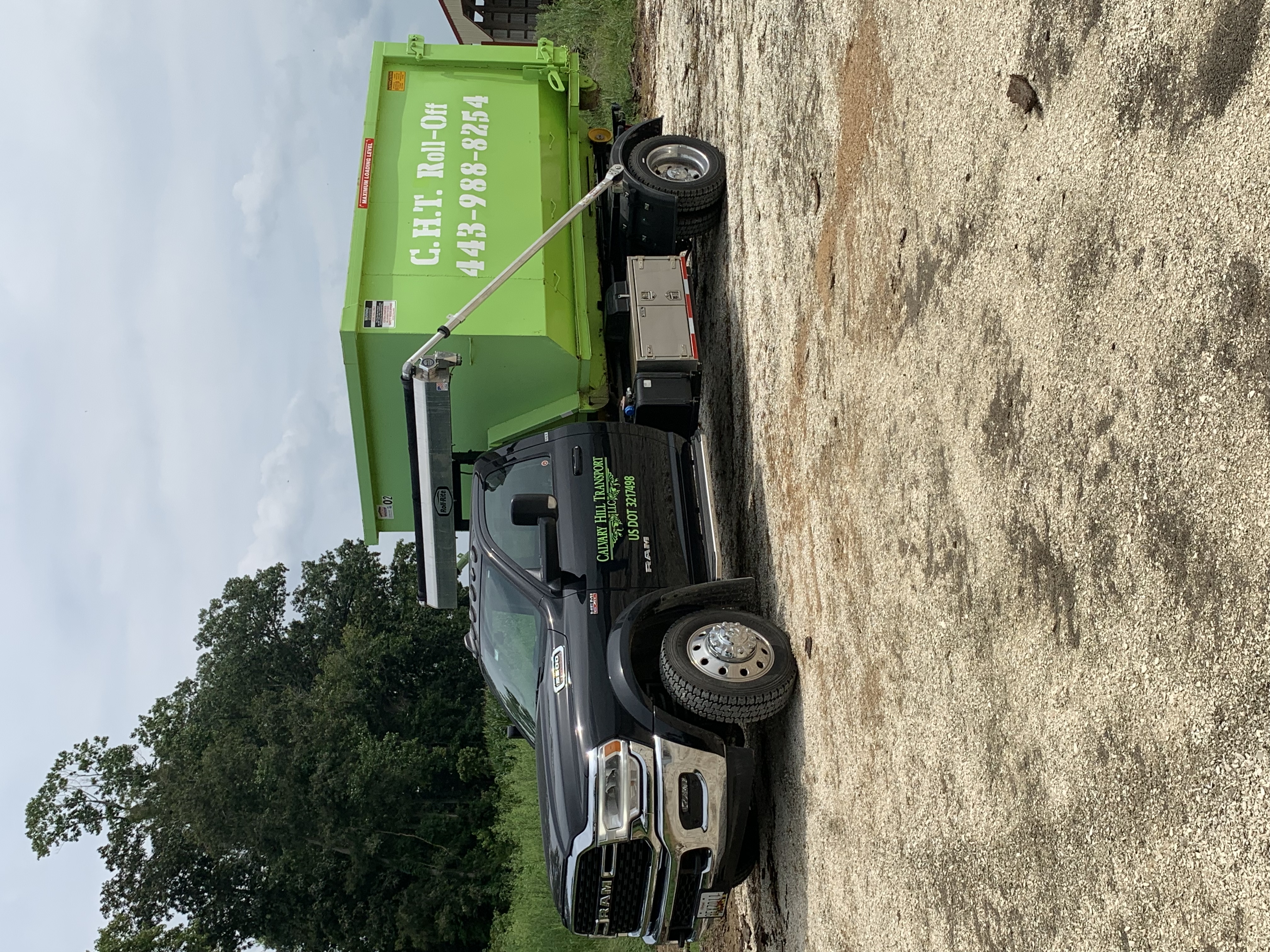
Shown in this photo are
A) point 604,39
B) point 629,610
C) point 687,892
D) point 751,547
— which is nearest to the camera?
point 687,892

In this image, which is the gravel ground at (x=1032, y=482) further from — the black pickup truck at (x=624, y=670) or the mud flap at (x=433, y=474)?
the mud flap at (x=433, y=474)

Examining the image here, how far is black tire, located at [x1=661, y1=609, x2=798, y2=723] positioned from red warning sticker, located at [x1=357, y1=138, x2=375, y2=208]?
3744mm

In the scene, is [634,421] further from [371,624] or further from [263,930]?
[371,624]

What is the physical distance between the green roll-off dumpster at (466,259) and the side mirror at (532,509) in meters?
1.21

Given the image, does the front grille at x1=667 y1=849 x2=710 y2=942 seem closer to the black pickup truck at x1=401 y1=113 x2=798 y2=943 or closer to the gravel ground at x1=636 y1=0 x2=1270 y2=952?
the black pickup truck at x1=401 y1=113 x2=798 y2=943

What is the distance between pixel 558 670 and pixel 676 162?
3841 millimetres

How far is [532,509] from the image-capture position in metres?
4.90

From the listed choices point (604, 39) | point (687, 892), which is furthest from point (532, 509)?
point (604, 39)

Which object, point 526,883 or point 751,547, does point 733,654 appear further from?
point 526,883

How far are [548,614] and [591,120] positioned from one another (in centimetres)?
623

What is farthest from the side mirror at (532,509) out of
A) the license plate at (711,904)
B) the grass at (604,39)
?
the grass at (604,39)

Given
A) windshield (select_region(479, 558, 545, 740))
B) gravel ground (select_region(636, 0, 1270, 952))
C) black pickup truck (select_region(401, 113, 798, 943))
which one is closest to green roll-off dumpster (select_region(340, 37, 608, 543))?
black pickup truck (select_region(401, 113, 798, 943))

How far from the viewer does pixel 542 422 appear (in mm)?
6215

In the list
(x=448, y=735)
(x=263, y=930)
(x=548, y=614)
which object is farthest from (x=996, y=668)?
(x=448, y=735)
